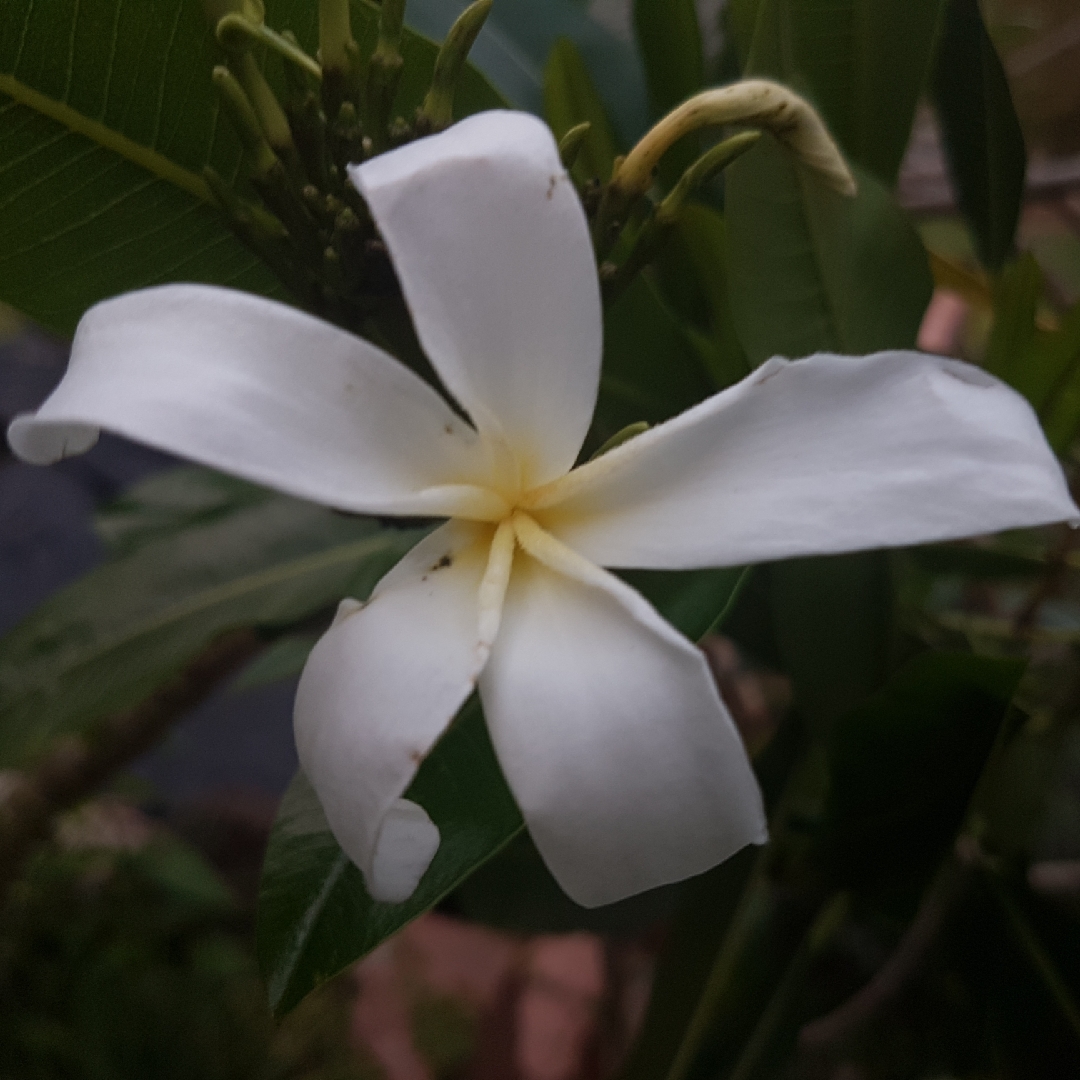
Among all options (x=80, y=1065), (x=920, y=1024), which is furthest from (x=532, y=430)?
(x=80, y=1065)

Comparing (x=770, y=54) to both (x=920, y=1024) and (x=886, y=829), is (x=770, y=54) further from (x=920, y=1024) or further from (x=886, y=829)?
(x=920, y=1024)

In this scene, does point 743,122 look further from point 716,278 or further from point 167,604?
point 167,604

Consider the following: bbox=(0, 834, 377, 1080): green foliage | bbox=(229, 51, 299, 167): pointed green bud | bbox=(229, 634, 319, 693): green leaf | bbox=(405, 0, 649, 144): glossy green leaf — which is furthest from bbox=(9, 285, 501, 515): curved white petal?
bbox=(0, 834, 377, 1080): green foliage

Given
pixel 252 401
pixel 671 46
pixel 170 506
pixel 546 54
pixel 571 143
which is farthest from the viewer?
pixel 170 506

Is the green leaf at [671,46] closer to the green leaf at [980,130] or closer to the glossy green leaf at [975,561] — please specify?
the green leaf at [980,130]

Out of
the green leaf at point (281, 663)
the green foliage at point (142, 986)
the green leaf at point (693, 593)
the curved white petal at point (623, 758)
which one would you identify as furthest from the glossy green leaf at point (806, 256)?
the green foliage at point (142, 986)

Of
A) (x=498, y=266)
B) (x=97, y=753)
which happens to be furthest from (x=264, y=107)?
(x=97, y=753)

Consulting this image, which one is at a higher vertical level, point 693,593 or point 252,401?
point 252,401

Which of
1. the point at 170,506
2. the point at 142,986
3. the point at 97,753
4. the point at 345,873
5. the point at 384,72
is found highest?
the point at 384,72
